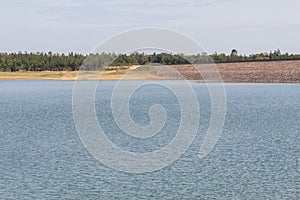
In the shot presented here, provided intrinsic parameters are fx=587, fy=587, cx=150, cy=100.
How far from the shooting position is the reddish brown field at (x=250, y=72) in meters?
114

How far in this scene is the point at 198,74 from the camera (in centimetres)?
12862

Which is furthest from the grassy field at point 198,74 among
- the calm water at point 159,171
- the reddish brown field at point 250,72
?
the calm water at point 159,171

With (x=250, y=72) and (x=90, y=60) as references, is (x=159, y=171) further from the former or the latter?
(x=90, y=60)

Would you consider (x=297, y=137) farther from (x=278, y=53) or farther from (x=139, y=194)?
(x=278, y=53)

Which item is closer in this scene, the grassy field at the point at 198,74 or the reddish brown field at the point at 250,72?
the reddish brown field at the point at 250,72

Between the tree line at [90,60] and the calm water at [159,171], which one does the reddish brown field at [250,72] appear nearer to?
the tree line at [90,60]

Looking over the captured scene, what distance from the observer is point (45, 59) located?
16488 cm

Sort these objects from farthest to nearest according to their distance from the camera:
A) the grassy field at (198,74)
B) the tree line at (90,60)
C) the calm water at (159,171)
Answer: the tree line at (90,60), the grassy field at (198,74), the calm water at (159,171)

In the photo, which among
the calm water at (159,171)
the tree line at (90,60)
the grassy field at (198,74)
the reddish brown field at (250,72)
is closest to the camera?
the calm water at (159,171)

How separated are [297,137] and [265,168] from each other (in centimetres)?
960

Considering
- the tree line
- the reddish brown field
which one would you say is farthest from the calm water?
the tree line

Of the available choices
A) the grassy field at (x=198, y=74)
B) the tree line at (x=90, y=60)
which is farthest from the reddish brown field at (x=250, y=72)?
the tree line at (x=90, y=60)

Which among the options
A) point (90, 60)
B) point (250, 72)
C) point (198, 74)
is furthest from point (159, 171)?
point (90, 60)

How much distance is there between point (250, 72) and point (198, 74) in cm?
1157
